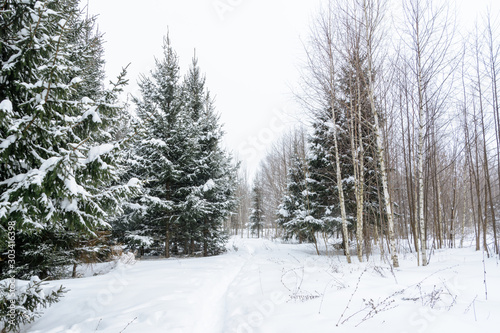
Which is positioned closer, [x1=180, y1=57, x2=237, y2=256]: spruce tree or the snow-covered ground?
the snow-covered ground

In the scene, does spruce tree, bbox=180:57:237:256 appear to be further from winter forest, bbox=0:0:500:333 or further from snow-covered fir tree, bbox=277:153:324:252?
snow-covered fir tree, bbox=277:153:324:252

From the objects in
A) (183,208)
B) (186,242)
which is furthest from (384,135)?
(186,242)

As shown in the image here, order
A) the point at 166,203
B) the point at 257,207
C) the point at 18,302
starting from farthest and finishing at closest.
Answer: the point at 257,207 < the point at 166,203 < the point at 18,302

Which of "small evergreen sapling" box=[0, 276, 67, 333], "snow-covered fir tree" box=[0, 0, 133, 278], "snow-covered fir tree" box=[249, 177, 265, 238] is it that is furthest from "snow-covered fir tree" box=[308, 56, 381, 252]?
"snow-covered fir tree" box=[249, 177, 265, 238]

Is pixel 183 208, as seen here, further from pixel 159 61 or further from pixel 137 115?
pixel 159 61

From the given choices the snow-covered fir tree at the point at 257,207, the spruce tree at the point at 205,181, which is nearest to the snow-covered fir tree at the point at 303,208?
the spruce tree at the point at 205,181

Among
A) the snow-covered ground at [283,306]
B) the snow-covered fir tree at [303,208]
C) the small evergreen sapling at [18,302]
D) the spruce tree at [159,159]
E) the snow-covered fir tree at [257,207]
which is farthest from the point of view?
the snow-covered fir tree at [257,207]

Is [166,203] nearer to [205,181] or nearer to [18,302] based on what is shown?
[205,181]

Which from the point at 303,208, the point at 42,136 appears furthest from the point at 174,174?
the point at 42,136

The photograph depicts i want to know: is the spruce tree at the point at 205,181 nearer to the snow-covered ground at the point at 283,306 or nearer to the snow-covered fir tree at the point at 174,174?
the snow-covered fir tree at the point at 174,174

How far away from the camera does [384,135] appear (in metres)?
10.0

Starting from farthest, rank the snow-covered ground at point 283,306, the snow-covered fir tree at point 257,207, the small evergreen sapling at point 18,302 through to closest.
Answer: the snow-covered fir tree at point 257,207
the small evergreen sapling at point 18,302
the snow-covered ground at point 283,306

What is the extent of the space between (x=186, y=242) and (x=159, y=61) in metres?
10.3

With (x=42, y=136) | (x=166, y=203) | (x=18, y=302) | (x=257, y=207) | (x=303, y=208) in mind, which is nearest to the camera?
(x=18, y=302)
